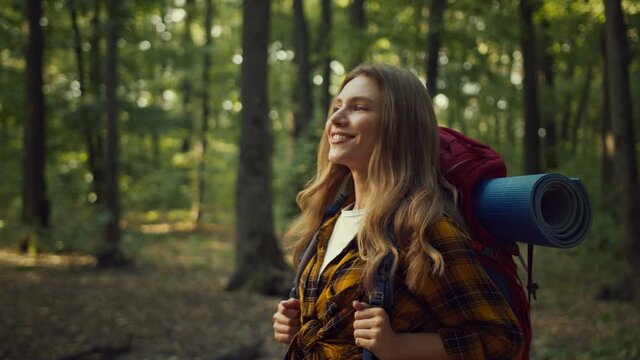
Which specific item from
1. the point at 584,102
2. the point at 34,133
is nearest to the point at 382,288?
the point at 34,133

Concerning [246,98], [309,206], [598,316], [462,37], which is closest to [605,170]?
[462,37]

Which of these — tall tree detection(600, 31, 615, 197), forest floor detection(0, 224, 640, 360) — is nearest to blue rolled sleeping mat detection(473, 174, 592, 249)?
forest floor detection(0, 224, 640, 360)

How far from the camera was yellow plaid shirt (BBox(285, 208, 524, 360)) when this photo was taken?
172 cm

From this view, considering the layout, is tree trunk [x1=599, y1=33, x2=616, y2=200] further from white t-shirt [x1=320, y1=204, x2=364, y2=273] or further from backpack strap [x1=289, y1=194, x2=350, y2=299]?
white t-shirt [x1=320, y1=204, x2=364, y2=273]

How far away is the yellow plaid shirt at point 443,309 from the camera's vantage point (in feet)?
5.64

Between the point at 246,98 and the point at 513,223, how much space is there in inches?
344

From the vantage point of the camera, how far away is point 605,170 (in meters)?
13.2

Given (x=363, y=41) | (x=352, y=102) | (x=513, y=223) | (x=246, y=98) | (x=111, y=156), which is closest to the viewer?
(x=513, y=223)

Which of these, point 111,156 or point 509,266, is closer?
point 509,266

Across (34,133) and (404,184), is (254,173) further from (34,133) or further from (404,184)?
(404,184)

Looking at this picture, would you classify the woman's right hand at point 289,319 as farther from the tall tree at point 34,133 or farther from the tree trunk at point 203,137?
the tree trunk at point 203,137

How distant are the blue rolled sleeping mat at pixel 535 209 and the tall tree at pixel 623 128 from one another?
6.88 metres

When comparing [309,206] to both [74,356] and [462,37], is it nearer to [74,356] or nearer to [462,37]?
[74,356]

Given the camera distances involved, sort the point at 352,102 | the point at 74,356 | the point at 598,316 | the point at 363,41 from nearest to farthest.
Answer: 1. the point at 352,102
2. the point at 74,356
3. the point at 598,316
4. the point at 363,41
